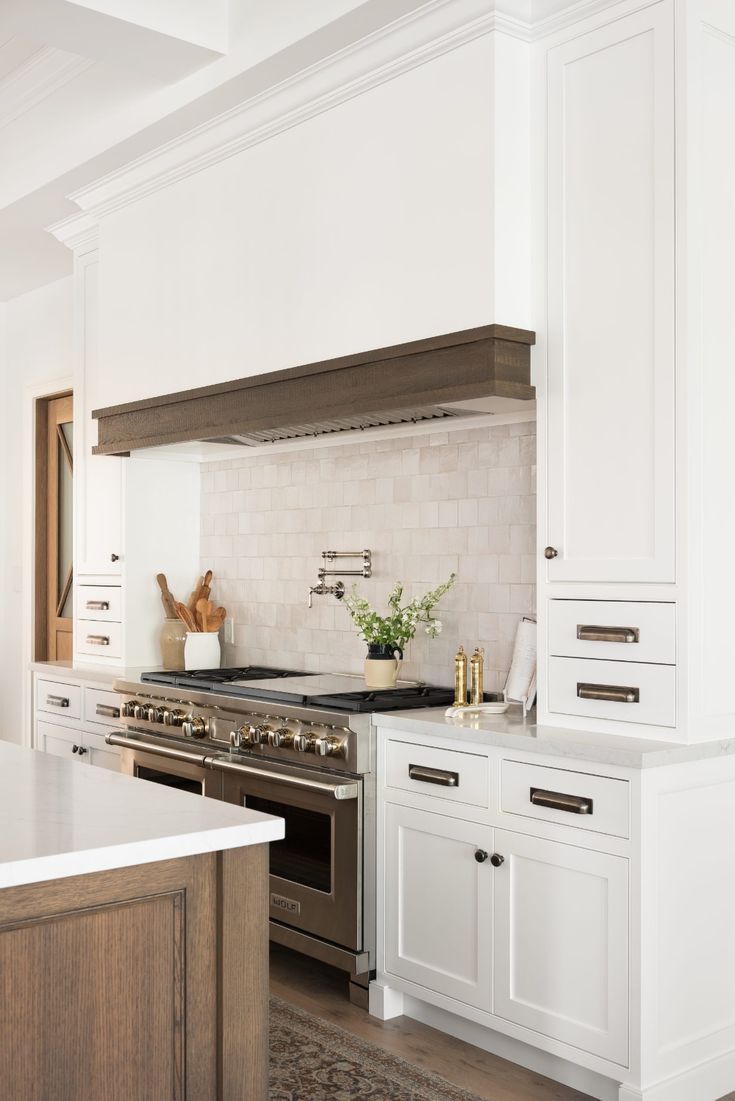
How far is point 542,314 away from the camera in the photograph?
3195 millimetres

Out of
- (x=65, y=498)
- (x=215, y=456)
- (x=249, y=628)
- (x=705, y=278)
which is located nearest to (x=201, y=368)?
(x=215, y=456)

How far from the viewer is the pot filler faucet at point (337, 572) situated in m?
4.34

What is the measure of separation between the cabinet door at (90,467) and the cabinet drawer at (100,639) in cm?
25

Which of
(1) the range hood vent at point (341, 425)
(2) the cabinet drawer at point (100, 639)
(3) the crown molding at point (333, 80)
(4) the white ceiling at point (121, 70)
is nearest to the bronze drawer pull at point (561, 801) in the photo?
(1) the range hood vent at point (341, 425)

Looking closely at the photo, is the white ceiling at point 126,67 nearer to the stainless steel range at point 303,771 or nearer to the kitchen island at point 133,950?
the stainless steel range at point 303,771

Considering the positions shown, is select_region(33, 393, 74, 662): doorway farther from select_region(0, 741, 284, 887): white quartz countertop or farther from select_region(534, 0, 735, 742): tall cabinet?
select_region(0, 741, 284, 887): white quartz countertop

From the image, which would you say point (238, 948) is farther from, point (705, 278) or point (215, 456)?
point (215, 456)

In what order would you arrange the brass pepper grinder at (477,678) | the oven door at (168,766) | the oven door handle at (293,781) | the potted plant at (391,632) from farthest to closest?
1. the oven door at (168,766)
2. the potted plant at (391,632)
3. the brass pepper grinder at (477,678)
4. the oven door handle at (293,781)

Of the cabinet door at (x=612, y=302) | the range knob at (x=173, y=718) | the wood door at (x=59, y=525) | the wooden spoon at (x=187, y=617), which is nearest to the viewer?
the cabinet door at (x=612, y=302)

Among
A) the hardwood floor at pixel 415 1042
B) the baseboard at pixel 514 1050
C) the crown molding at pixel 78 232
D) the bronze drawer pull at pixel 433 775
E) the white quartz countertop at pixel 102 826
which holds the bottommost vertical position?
the hardwood floor at pixel 415 1042

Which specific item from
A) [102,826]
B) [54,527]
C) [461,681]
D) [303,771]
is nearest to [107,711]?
[303,771]

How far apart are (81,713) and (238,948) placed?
326cm

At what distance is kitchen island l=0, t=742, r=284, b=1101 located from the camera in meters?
1.71

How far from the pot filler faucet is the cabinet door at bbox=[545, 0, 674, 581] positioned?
130 centimetres
